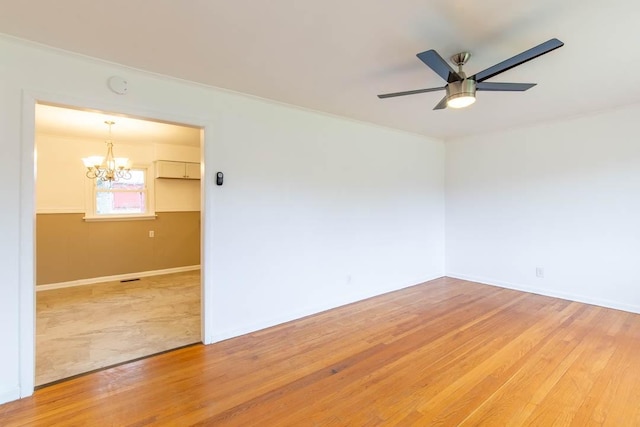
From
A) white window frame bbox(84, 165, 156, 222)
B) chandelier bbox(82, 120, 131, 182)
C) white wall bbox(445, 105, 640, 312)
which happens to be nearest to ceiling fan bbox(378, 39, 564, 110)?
white wall bbox(445, 105, 640, 312)

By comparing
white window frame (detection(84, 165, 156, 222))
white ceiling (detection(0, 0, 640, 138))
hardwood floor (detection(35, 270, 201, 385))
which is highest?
white ceiling (detection(0, 0, 640, 138))

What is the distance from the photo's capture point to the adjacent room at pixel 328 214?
6.50ft

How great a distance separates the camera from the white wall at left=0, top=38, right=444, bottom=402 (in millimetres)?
2096

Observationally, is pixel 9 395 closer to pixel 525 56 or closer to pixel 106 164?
pixel 106 164

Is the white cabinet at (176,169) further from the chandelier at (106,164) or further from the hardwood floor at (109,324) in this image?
the hardwood floor at (109,324)

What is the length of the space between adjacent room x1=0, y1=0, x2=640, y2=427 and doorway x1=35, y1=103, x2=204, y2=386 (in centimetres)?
4

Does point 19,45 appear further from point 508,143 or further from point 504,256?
point 504,256

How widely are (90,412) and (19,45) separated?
244cm

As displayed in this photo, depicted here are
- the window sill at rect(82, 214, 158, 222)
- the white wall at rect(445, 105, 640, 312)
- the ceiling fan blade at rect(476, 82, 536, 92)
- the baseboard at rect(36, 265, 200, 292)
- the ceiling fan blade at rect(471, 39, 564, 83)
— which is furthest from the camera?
the window sill at rect(82, 214, 158, 222)

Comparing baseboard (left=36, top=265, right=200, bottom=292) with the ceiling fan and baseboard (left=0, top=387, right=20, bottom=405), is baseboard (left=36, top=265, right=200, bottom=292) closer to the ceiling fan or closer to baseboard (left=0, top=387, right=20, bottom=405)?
baseboard (left=0, top=387, right=20, bottom=405)

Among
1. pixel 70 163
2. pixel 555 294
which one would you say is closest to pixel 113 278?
pixel 70 163

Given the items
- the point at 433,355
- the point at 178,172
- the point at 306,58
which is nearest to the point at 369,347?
the point at 433,355

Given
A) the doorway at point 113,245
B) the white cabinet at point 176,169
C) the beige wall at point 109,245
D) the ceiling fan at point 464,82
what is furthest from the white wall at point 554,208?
the beige wall at point 109,245

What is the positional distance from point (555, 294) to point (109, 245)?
22.7 feet
